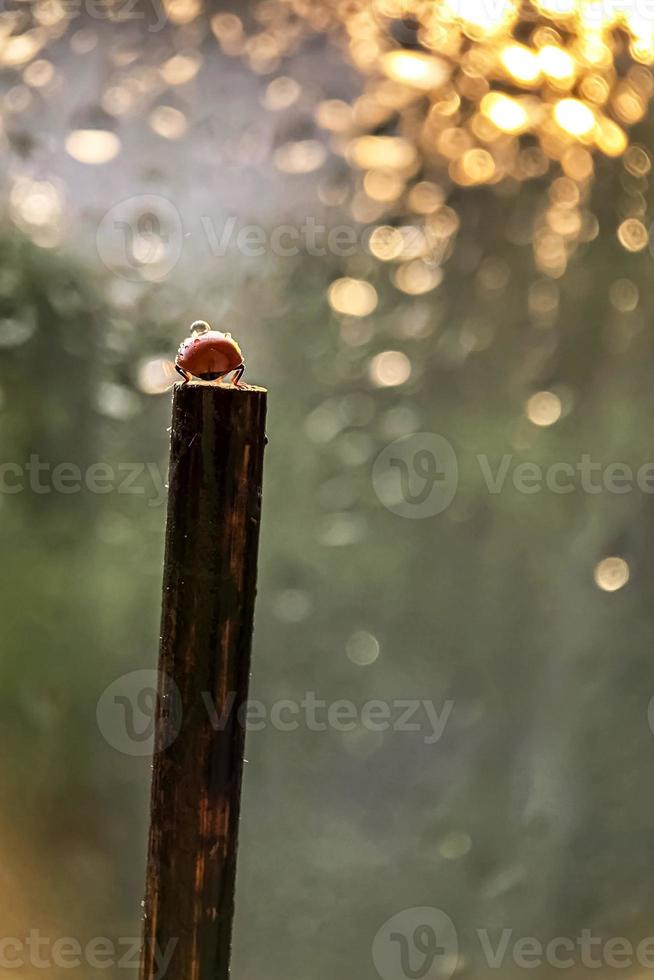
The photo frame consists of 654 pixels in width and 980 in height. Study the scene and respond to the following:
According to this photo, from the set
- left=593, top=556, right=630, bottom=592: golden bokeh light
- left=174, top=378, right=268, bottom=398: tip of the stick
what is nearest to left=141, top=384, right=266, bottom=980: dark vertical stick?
left=174, top=378, right=268, bottom=398: tip of the stick

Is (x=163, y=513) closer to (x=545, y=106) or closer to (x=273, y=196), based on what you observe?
(x=273, y=196)

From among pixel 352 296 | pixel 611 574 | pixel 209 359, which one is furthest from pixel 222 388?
pixel 611 574

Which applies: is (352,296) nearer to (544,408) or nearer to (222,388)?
(544,408)

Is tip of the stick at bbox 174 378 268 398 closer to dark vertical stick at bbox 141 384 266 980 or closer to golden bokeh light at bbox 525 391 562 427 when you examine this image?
dark vertical stick at bbox 141 384 266 980

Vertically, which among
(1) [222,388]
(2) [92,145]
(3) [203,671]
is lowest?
(3) [203,671]

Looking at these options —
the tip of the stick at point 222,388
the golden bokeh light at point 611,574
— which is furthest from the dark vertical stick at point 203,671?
the golden bokeh light at point 611,574

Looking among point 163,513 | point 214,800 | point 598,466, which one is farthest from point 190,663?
point 598,466

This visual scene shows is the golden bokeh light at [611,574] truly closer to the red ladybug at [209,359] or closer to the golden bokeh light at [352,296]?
the golden bokeh light at [352,296]

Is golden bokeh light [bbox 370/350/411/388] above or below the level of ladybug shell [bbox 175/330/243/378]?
above
